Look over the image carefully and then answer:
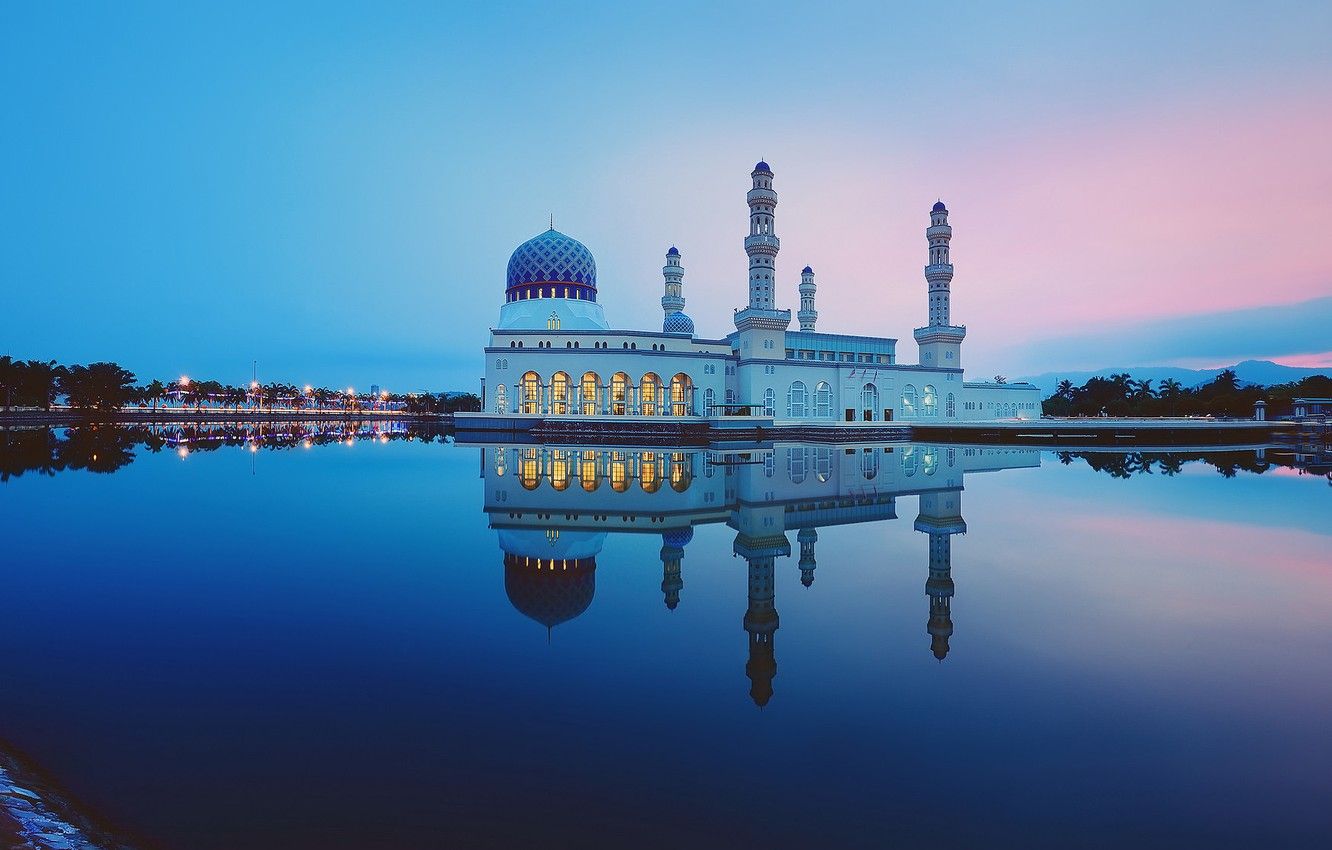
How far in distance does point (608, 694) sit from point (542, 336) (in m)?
42.0

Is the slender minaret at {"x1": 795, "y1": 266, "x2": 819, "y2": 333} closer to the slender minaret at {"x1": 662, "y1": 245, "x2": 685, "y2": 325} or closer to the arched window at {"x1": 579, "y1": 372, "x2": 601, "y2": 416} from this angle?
the slender minaret at {"x1": 662, "y1": 245, "x2": 685, "y2": 325}

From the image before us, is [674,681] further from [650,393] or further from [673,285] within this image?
[673,285]

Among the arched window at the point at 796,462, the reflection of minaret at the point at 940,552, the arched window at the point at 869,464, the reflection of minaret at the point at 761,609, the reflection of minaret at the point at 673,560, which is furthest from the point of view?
the arched window at the point at 869,464

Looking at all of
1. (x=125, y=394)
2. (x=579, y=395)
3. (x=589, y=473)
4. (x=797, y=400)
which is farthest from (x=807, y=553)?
(x=125, y=394)

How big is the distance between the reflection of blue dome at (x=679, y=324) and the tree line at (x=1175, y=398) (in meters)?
44.7

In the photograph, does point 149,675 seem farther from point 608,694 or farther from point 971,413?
point 971,413

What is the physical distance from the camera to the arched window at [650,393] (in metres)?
45.5

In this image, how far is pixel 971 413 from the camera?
183 feet

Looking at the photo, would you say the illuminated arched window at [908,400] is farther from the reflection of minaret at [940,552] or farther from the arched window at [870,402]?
the reflection of minaret at [940,552]

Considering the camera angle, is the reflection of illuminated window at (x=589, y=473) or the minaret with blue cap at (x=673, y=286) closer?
the reflection of illuminated window at (x=589, y=473)

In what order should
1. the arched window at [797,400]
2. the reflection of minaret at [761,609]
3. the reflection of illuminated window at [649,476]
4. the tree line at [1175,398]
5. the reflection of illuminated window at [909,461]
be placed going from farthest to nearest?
the tree line at [1175,398] → the arched window at [797,400] → the reflection of illuminated window at [909,461] → the reflection of illuminated window at [649,476] → the reflection of minaret at [761,609]

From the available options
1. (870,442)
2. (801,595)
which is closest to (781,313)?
(870,442)

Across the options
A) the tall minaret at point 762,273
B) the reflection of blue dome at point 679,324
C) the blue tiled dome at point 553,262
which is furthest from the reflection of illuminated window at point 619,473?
the blue tiled dome at point 553,262

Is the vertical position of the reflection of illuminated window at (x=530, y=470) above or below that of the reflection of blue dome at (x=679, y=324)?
below
